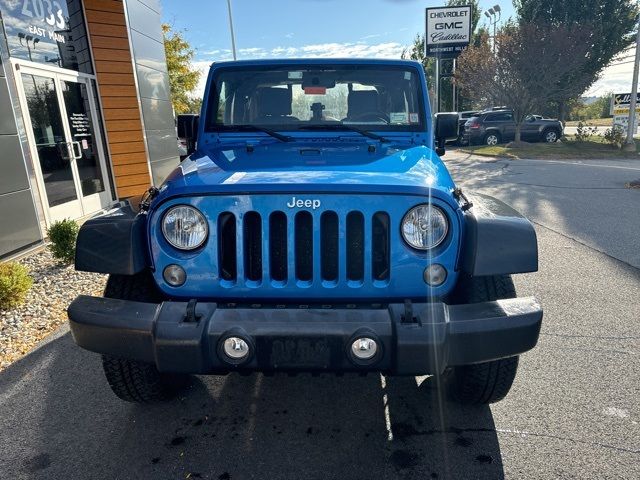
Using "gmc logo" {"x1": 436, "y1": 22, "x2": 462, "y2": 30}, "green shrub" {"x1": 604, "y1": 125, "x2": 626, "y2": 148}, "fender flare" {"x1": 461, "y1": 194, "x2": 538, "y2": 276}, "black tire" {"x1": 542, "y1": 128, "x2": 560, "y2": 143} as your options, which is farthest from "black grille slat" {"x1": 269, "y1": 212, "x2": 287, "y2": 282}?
"gmc logo" {"x1": 436, "y1": 22, "x2": 462, "y2": 30}

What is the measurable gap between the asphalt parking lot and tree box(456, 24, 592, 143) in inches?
709

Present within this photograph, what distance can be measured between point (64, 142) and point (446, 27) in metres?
21.9

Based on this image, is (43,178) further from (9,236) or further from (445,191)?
(445,191)

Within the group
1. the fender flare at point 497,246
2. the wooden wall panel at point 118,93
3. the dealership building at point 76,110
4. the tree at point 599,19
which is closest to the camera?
the fender flare at point 497,246

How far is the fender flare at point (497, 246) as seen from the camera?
211cm

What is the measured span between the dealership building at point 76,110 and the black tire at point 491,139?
16672mm

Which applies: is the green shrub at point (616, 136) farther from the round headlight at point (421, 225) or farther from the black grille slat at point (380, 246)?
the black grille slat at point (380, 246)

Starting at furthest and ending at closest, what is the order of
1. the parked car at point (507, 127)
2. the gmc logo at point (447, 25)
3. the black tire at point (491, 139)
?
the gmc logo at point (447, 25), the black tire at point (491, 139), the parked car at point (507, 127)

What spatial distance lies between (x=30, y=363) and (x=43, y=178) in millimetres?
4248

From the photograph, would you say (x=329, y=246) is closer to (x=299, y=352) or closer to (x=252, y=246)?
(x=252, y=246)

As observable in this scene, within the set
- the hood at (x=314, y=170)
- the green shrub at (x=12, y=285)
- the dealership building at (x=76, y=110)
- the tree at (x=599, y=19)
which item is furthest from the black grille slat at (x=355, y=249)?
the tree at (x=599, y=19)

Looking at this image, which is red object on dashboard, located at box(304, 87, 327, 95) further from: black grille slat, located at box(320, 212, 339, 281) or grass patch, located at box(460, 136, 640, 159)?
grass patch, located at box(460, 136, 640, 159)

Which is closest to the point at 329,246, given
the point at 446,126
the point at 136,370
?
the point at 136,370

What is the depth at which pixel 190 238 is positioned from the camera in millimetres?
2195
